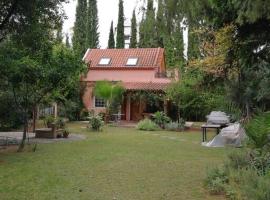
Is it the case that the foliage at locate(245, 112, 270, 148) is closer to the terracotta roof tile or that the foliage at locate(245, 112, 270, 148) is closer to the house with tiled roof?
the terracotta roof tile

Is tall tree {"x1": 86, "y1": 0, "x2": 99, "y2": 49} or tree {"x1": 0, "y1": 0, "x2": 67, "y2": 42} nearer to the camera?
tree {"x1": 0, "y1": 0, "x2": 67, "y2": 42}

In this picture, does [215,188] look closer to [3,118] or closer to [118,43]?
[3,118]

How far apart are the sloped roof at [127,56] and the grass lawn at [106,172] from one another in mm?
20782

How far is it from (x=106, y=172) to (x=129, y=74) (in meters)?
26.5

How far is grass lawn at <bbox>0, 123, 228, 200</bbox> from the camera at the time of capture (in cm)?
834

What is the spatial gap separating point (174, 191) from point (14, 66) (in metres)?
6.72

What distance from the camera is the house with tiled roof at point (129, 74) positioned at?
3569cm

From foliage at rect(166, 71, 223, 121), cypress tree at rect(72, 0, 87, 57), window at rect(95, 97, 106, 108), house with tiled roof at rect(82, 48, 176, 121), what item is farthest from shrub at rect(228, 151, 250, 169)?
cypress tree at rect(72, 0, 87, 57)

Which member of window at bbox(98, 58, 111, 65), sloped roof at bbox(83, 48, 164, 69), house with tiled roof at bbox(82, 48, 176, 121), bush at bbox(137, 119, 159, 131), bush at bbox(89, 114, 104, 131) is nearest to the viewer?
bush at bbox(89, 114, 104, 131)

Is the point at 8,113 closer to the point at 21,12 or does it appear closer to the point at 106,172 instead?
the point at 21,12

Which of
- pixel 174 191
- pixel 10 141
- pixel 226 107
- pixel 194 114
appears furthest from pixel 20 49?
pixel 194 114

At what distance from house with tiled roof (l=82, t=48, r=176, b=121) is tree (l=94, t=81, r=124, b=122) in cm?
207

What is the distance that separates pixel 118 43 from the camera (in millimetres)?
52156

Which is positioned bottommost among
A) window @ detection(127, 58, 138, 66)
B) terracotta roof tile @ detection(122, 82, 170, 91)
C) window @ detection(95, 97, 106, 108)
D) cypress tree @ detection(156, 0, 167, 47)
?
window @ detection(95, 97, 106, 108)
